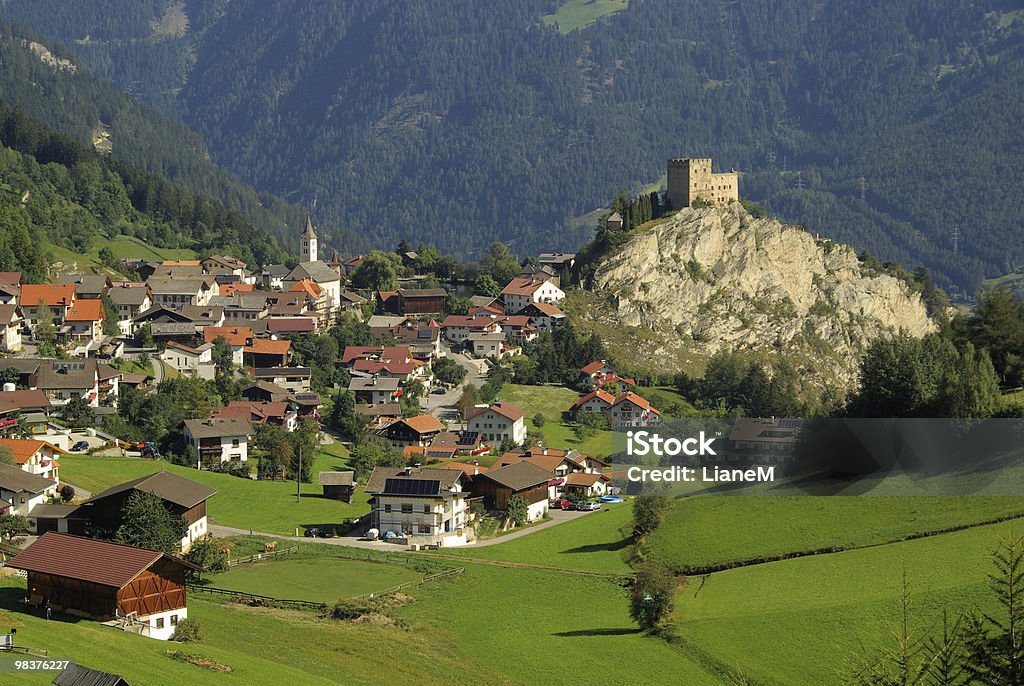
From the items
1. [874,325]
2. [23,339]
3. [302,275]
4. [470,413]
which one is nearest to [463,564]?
[470,413]

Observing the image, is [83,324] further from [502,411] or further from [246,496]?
[246,496]

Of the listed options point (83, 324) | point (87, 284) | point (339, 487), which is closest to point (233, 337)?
point (83, 324)

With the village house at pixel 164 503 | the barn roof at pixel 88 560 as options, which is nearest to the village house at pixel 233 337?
the village house at pixel 164 503

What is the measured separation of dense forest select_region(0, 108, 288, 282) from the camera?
97875 millimetres

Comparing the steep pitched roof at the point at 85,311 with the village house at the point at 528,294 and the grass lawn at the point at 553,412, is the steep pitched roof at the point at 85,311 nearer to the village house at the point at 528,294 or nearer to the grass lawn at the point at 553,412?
the grass lawn at the point at 553,412

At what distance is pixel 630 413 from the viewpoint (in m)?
77.5

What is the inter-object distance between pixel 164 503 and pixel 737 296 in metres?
73.5

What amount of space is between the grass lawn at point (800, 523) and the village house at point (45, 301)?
1590 inches

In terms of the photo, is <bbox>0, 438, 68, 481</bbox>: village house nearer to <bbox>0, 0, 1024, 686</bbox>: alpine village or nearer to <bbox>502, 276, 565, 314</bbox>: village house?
<bbox>0, 0, 1024, 686</bbox>: alpine village

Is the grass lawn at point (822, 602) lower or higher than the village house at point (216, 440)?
lower

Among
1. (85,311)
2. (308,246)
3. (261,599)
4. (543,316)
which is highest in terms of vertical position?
(308,246)

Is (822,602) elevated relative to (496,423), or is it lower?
lower

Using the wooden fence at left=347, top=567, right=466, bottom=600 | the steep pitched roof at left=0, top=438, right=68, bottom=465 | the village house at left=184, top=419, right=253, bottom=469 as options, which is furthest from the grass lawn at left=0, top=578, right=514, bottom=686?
the village house at left=184, top=419, right=253, bottom=469

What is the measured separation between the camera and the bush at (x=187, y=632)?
3133 cm
